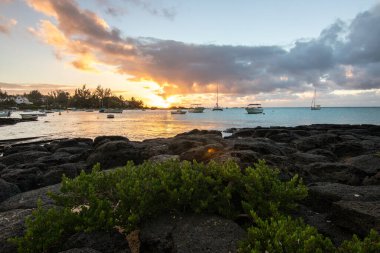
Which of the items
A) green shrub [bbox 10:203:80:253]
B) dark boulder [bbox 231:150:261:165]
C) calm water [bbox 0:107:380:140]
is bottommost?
calm water [bbox 0:107:380:140]

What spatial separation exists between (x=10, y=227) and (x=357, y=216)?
693 cm

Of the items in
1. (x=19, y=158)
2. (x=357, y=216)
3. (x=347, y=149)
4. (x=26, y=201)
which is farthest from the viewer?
(x=347, y=149)

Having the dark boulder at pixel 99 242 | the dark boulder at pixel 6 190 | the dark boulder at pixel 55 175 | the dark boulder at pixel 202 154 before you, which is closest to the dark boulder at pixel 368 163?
the dark boulder at pixel 202 154

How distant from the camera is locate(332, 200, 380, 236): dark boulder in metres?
5.52

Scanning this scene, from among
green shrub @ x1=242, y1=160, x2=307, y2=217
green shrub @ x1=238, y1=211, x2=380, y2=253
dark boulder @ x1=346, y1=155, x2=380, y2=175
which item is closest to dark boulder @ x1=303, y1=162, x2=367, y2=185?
dark boulder @ x1=346, y1=155, x2=380, y2=175

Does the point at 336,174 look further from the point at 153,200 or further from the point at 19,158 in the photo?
the point at 19,158

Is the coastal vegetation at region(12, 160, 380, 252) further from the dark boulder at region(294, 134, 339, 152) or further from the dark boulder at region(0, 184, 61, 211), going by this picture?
the dark boulder at region(294, 134, 339, 152)

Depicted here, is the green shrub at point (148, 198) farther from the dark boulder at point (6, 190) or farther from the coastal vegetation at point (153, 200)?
the dark boulder at point (6, 190)

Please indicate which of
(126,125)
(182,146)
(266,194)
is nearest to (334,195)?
(266,194)

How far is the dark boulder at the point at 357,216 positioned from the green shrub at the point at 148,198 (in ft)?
Answer: 2.43

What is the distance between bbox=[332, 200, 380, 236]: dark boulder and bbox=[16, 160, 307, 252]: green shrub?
29.2 inches

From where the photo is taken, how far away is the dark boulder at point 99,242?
537cm

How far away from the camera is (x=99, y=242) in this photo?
214 inches

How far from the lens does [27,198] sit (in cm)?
855
